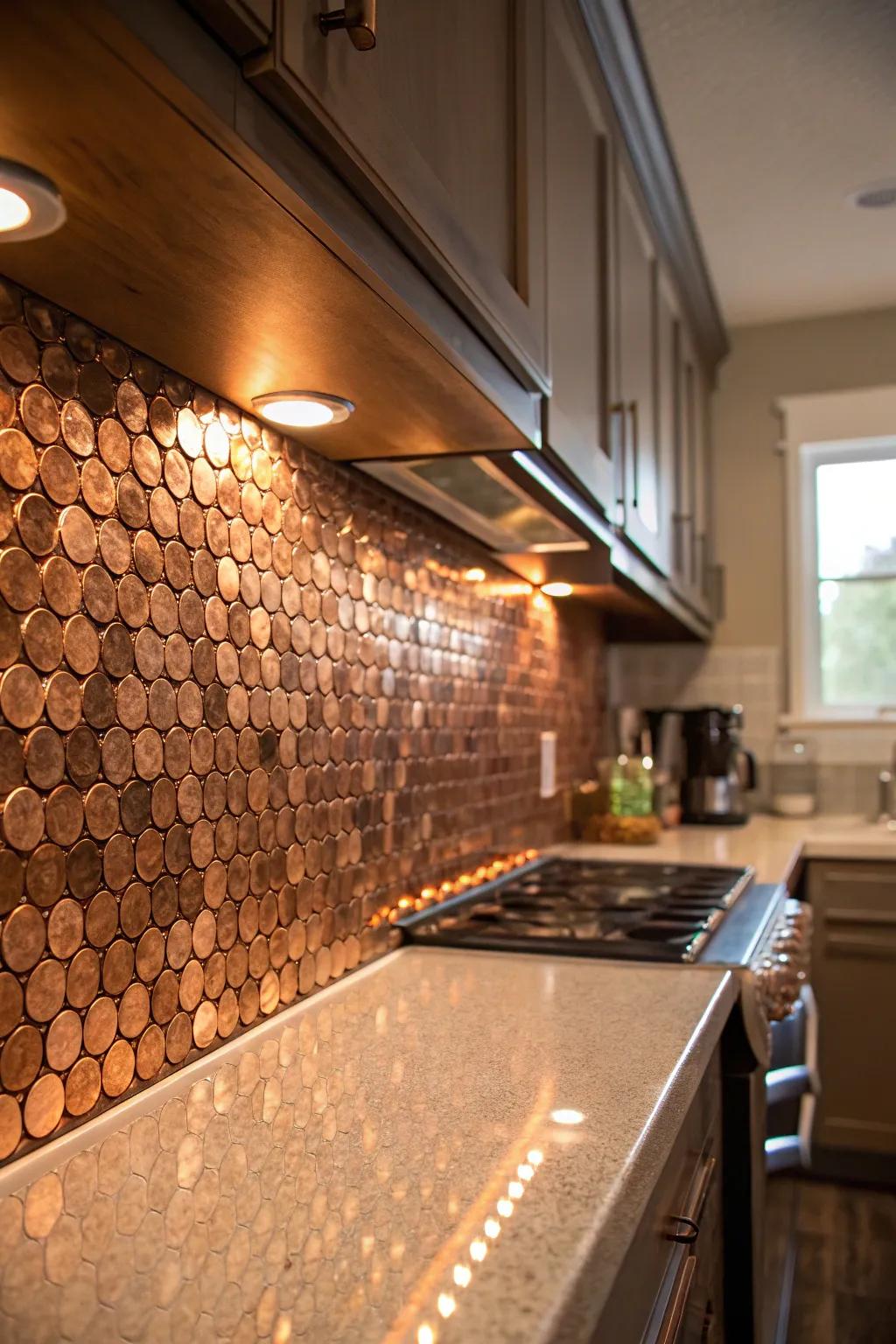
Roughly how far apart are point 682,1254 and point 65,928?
606mm

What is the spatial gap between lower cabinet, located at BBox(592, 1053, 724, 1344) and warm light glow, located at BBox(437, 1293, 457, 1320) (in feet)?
0.25

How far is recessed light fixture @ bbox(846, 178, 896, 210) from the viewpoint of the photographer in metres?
2.70

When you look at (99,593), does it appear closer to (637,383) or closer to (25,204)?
(25,204)

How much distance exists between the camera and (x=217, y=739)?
1.08 metres

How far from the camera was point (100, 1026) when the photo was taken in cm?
88

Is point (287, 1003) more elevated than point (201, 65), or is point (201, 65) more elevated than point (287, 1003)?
point (201, 65)

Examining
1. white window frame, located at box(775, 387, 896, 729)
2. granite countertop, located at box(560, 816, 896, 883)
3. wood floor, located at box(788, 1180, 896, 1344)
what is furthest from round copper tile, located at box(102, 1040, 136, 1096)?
white window frame, located at box(775, 387, 896, 729)

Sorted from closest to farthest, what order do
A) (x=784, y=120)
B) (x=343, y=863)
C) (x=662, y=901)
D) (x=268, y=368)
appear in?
(x=268, y=368) < (x=343, y=863) < (x=662, y=901) < (x=784, y=120)

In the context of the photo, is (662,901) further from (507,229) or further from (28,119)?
(28,119)

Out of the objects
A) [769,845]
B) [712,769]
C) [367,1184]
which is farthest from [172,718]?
[712,769]

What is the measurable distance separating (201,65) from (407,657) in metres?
1.11

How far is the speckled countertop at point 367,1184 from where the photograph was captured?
570mm

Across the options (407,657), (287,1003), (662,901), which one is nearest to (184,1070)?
(287,1003)

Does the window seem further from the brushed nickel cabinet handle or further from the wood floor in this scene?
the brushed nickel cabinet handle
